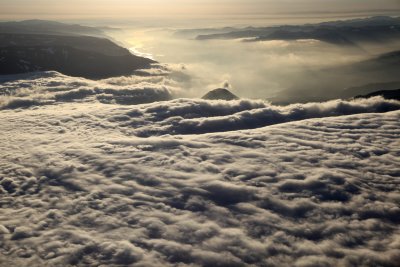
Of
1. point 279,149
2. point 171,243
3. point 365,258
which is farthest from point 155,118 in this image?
point 365,258

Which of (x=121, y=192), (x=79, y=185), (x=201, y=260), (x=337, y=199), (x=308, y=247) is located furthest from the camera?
(x=79, y=185)

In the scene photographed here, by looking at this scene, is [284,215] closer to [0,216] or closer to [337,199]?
[337,199]

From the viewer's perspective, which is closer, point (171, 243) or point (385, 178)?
point (171, 243)

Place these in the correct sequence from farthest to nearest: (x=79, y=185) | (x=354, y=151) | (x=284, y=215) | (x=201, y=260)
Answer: (x=354, y=151), (x=79, y=185), (x=284, y=215), (x=201, y=260)

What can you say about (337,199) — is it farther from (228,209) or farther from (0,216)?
(0,216)

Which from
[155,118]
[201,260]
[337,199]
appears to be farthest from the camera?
[155,118]

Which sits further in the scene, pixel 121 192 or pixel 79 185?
pixel 79 185

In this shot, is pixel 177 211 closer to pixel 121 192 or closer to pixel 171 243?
pixel 171 243

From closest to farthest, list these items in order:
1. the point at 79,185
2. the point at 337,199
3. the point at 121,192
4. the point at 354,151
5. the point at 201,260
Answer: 1. the point at 201,260
2. the point at 337,199
3. the point at 121,192
4. the point at 79,185
5. the point at 354,151

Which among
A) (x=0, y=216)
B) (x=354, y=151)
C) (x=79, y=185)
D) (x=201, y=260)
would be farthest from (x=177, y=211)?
(x=354, y=151)
